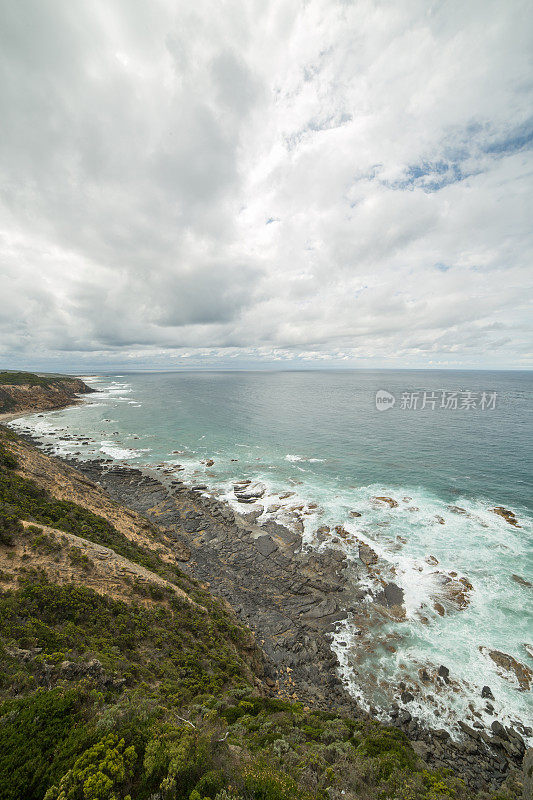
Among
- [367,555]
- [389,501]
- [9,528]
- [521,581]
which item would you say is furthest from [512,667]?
[9,528]

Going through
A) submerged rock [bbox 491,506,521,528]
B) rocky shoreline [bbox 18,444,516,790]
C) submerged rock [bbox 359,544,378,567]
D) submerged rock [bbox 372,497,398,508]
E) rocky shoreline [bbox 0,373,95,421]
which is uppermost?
rocky shoreline [bbox 0,373,95,421]

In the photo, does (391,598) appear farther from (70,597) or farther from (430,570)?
(70,597)

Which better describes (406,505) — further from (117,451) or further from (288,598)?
(117,451)

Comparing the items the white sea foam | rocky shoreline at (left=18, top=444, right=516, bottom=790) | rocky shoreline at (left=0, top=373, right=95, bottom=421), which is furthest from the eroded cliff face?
rocky shoreline at (left=18, top=444, right=516, bottom=790)

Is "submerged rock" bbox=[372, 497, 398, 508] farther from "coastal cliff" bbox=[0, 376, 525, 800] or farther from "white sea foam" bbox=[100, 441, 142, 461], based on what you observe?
"white sea foam" bbox=[100, 441, 142, 461]

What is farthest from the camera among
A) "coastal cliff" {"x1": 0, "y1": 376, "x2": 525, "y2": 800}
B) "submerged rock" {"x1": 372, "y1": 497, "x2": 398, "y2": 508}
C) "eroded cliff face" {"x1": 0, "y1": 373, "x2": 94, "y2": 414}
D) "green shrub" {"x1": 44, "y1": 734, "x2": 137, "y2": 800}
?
"eroded cliff face" {"x1": 0, "y1": 373, "x2": 94, "y2": 414}

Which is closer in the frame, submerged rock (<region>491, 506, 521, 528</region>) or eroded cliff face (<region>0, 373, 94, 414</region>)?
submerged rock (<region>491, 506, 521, 528</region>)

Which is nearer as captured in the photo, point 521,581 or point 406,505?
point 521,581

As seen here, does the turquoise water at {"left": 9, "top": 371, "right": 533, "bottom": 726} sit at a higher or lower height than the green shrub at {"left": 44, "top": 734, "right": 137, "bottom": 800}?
lower

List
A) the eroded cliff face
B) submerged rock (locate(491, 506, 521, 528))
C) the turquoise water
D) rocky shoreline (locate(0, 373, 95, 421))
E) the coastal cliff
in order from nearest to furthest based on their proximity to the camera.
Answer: the coastal cliff → the turquoise water → submerged rock (locate(491, 506, 521, 528)) → rocky shoreline (locate(0, 373, 95, 421)) → the eroded cliff face
